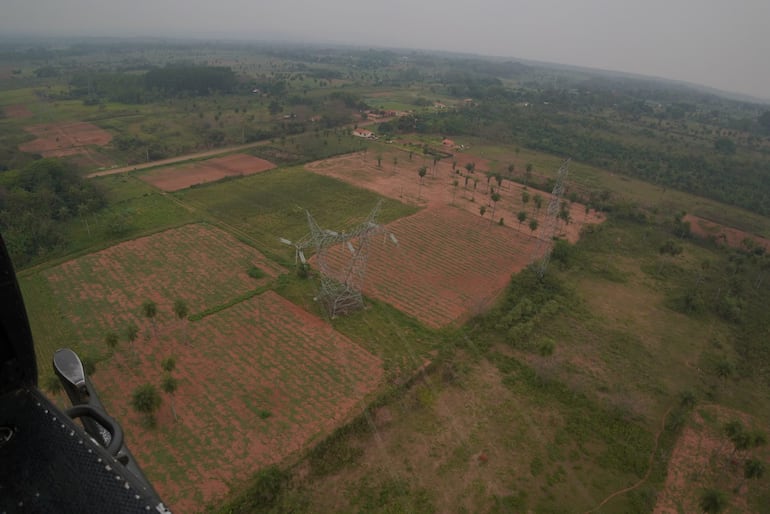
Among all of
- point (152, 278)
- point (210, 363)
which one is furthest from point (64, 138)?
point (210, 363)

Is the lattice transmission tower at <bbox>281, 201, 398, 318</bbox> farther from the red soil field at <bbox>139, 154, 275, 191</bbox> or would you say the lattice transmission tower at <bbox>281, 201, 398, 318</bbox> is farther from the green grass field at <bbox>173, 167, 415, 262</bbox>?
the red soil field at <bbox>139, 154, 275, 191</bbox>

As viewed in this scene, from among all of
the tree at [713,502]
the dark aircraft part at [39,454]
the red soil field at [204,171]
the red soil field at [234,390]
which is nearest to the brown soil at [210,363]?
the red soil field at [234,390]

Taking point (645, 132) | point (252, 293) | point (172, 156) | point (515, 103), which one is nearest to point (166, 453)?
point (252, 293)

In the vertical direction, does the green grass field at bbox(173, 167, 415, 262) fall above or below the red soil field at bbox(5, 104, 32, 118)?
below

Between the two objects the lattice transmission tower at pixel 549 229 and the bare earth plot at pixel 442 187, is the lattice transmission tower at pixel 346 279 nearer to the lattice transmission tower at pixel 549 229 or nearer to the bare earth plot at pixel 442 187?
the lattice transmission tower at pixel 549 229

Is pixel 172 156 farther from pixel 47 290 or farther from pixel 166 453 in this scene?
pixel 166 453

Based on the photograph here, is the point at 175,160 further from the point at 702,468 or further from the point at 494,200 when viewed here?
the point at 702,468

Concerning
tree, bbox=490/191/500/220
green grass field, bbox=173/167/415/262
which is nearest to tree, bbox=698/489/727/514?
green grass field, bbox=173/167/415/262
